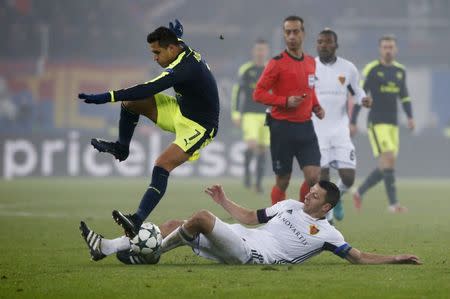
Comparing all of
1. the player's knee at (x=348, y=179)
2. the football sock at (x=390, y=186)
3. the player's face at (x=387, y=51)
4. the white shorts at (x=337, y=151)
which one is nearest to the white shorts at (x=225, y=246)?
the white shorts at (x=337, y=151)

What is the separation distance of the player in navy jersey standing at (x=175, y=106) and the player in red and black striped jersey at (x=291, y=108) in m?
2.52

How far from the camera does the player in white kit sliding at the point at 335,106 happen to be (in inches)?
595

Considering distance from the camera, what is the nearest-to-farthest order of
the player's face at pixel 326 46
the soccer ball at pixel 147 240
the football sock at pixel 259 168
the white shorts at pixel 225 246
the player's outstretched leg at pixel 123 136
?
1. the white shorts at pixel 225 246
2. the soccer ball at pixel 147 240
3. the player's outstretched leg at pixel 123 136
4. the player's face at pixel 326 46
5. the football sock at pixel 259 168

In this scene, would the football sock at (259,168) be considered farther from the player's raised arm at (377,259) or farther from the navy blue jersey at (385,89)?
the player's raised arm at (377,259)

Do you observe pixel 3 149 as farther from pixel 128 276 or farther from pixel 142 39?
pixel 128 276

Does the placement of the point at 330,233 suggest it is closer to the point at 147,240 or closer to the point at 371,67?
the point at 147,240

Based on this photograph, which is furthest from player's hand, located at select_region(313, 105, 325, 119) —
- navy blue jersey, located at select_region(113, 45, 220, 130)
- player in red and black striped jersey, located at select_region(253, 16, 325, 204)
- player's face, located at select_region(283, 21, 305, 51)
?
navy blue jersey, located at select_region(113, 45, 220, 130)

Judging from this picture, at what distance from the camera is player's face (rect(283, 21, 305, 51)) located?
1304 cm

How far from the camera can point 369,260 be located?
945 centimetres

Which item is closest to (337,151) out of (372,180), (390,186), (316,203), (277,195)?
(277,195)

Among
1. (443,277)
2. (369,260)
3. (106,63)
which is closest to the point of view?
(443,277)

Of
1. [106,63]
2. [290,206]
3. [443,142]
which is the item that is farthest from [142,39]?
[290,206]

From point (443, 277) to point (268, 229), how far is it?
64.1 inches

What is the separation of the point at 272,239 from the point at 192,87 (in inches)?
65.7
